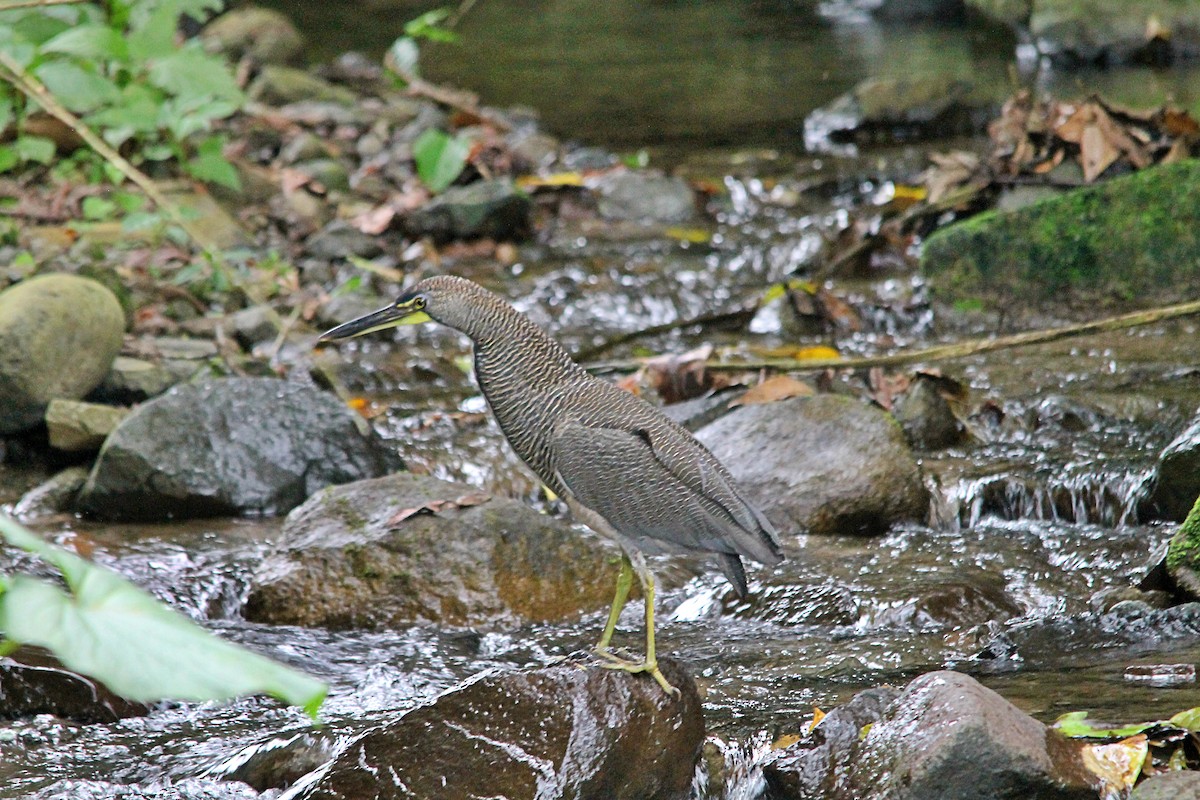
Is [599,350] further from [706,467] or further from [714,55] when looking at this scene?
[714,55]

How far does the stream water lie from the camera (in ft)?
13.3

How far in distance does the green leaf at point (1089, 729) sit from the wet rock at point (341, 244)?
6.31m

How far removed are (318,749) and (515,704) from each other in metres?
0.59

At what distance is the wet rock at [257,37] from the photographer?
1588cm

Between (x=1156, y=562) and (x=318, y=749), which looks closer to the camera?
(x=318, y=749)

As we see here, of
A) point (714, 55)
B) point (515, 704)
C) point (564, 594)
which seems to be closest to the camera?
point (515, 704)

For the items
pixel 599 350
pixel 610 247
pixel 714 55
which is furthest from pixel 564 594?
pixel 714 55

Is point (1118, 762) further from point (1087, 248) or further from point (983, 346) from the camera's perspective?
point (1087, 248)

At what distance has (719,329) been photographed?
8.14m

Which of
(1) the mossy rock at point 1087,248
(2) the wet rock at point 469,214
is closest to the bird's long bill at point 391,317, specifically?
(1) the mossy rock at point 1087,248

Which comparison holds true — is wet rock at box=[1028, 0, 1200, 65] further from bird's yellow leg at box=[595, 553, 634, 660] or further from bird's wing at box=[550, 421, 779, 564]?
bird's yellow leg at box=[595, 553, 634, 660]

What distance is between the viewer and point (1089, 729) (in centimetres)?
354

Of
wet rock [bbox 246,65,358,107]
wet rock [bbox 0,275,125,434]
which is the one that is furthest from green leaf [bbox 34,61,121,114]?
wet rock [bbox 246,65,358,107]

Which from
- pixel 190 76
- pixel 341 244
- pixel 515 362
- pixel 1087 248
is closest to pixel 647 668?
pixel 515 362
